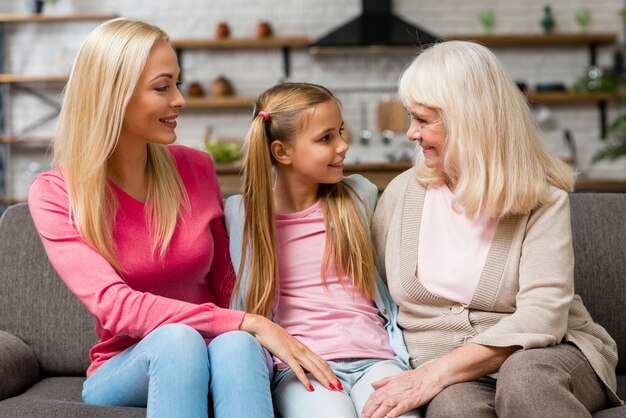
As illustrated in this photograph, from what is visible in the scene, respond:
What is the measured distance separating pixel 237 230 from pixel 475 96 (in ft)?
2.21

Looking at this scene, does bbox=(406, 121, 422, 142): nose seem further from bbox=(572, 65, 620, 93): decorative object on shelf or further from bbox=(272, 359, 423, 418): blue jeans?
bbox=(572, 65, 620, 93): decorative object on shelf

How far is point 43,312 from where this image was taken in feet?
7.53

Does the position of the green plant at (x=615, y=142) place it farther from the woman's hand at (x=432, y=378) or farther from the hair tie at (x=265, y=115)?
the woman's hand at (x=432, y=378)

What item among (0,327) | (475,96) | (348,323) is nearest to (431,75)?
(475,96)

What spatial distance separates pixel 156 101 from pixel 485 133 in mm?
753

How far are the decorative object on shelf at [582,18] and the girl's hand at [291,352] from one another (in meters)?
5.46

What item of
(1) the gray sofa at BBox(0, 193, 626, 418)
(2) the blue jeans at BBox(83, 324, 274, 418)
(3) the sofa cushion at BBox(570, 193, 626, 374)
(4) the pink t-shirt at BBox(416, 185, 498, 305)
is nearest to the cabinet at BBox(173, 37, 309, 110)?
(1) the gray sofa at BBox(0, 193, 626, 418)

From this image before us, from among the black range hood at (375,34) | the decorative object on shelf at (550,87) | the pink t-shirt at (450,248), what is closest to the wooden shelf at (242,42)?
the black range hood at (375,34)

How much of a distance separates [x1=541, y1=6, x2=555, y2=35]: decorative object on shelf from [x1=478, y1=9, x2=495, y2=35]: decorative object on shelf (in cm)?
39

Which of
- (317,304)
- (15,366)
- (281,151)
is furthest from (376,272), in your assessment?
(15,366)

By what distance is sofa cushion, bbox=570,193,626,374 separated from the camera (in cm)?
221

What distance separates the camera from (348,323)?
2033 mm

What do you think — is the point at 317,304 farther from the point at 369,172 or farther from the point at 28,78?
the point at 28,78

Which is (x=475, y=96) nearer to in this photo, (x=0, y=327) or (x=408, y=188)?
(x=408, y=188)
